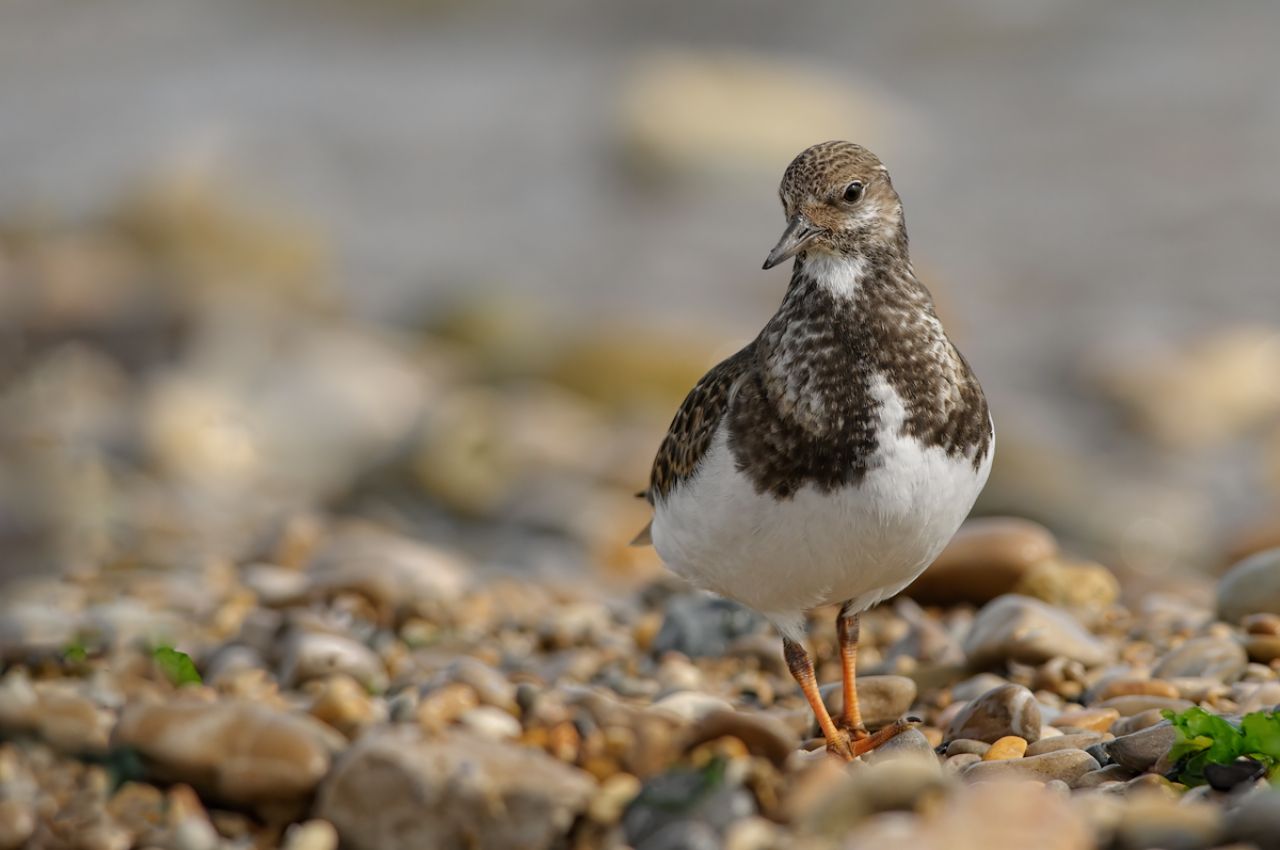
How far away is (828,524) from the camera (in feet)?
13.1

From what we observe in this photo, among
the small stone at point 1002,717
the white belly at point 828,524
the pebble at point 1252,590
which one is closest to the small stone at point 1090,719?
the small stone at point 1002,717

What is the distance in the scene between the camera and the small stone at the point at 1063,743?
422 centimetres

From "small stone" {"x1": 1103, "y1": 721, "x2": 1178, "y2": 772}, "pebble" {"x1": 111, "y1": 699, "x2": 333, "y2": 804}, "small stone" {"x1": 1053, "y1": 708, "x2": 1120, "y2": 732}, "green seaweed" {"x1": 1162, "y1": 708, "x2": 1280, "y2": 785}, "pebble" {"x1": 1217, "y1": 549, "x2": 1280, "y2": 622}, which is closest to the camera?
"green seaweed" {"x1": 1162, "y1": 708, "x2": 1280, "y2": 785}

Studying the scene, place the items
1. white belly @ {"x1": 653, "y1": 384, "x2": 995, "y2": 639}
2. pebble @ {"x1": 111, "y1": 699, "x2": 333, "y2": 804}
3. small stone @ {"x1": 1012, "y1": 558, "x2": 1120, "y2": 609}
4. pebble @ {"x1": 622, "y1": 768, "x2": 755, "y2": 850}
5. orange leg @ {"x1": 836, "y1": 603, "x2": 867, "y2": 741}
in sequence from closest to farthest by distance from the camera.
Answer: pebble @ {"x1": 622, "y1": 768, "x2": 755, "y2": 850}, pebble @ {"x1": 111, "y1": 699, "x2": 333, "y2": 804}, white belly @ {"x1": 653, "y1": 384, "x2": 995, "y2": 639}, orange leg @ {"x1": 836, "y1": 603, "x2": 867, "y2": 741}, small stone @ {"x1": 1012, "y1": 558, "x2": 1120, "y2": 609}

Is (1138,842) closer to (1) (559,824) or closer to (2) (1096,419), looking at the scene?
(1) (559,824)

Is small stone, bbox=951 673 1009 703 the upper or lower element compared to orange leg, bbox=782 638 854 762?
upper

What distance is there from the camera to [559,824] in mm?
3426

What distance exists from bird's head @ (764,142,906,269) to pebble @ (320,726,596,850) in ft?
5.38

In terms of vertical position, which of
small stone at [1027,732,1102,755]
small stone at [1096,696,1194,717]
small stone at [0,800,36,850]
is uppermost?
small stone at [1096,696,1194,717]

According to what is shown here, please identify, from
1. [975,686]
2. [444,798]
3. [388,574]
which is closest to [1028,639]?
[975,686]

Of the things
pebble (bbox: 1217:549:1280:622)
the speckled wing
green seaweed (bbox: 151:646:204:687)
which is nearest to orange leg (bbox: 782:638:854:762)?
the speckled wing

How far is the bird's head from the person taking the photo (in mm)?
4297

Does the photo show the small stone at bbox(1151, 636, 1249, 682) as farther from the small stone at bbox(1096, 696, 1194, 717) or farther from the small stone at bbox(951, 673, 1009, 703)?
the small stone at bbox(951, 673, 1009, 703)

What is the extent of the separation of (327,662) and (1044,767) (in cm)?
249
